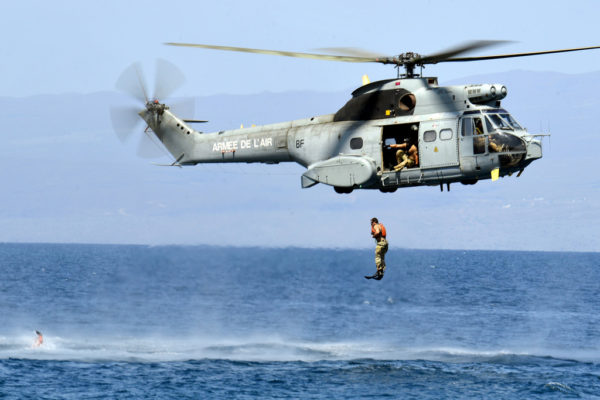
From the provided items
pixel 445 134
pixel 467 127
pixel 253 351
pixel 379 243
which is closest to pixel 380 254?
pixel 379 243

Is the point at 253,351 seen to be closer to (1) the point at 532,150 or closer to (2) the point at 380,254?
(2) the point at 380,254

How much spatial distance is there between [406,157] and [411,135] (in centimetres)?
109

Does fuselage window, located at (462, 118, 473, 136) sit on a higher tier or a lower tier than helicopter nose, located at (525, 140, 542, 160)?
higher

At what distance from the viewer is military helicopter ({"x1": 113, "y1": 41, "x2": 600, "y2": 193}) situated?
30.6 meters

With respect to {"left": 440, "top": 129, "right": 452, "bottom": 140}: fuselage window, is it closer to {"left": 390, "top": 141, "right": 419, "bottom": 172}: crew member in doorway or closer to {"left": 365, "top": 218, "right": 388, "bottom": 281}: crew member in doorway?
{"left": 390, "top": 141, "right": 419, "bottom": 172}: crew member in doorway

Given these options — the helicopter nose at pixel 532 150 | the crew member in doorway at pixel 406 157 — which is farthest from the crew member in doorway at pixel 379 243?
the helicopter nose at pixel 532 150

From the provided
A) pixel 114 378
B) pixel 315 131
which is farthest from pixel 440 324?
pixel 315 131

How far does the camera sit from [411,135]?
106ft

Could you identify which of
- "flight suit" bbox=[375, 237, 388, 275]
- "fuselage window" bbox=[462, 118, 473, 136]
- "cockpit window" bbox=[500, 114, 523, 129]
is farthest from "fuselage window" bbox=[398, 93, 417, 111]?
"flight suit" bbox=[375, 237, 388, 275]

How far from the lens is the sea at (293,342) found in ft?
241

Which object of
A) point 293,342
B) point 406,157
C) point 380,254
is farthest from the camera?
point 293,342

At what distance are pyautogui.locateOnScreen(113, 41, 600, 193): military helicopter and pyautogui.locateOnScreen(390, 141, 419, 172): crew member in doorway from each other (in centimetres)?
4

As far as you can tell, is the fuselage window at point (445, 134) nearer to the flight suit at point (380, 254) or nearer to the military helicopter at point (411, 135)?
the military helicopter at point (411, 135)

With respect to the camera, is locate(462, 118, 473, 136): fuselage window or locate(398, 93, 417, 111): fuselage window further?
locate(398, 93, 417, 111): fuselage window
